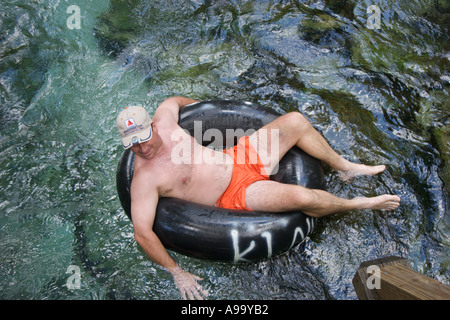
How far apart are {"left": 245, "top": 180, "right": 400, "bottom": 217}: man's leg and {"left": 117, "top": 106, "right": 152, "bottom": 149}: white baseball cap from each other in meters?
0.99

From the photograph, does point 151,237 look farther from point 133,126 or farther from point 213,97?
point 213,97

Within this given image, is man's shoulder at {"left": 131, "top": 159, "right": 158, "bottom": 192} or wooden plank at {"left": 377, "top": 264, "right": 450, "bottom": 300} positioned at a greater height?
man's shoulder at {"left": 131, "top": 159, "right": 158, "bottom": 192}

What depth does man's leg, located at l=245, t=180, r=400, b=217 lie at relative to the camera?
9.63 feet

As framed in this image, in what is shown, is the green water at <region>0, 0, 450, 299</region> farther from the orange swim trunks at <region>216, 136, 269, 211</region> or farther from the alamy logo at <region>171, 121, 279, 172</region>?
the alamy logo at <region>171, 121, 279, 172</region>

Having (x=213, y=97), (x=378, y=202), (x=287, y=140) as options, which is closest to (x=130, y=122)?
(x=287, y=140)

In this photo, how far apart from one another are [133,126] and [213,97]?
2.02 m

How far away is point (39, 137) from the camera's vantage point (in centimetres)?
446

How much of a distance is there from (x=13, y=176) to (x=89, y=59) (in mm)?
2113

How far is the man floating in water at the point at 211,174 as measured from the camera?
293 centimetres

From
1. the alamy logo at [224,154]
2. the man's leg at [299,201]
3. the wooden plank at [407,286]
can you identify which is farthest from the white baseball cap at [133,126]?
the wooden plank at [407,286]

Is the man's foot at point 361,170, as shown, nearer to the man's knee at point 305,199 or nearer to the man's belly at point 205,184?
the man's knee at point 305,199

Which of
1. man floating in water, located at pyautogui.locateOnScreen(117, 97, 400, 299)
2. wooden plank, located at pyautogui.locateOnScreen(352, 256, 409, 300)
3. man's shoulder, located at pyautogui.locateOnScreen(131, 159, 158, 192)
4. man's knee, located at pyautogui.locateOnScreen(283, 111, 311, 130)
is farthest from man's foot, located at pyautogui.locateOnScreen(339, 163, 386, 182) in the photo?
man's shoulder, located at pyautogui.locateOnScreen(131, 159, 158, 192)

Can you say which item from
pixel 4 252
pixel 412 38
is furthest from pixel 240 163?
pixel 412 38

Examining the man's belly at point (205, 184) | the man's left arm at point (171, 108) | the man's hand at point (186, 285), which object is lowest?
the man's hand at point (186, 285)
